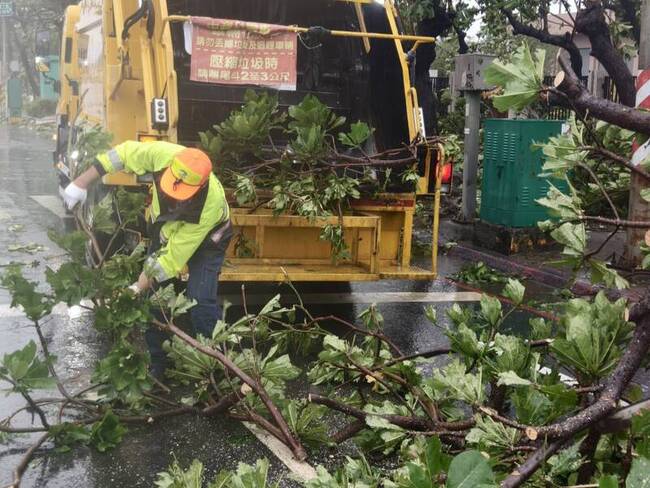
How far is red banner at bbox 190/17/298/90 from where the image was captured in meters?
6.52

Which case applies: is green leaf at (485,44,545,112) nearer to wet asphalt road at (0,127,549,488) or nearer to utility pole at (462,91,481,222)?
wet asphalt road at (0,127,549,488)

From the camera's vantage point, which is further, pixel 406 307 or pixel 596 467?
pixel 406 307

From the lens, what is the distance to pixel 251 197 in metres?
6.11

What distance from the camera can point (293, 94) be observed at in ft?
24.8

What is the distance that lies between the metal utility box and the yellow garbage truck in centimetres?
326

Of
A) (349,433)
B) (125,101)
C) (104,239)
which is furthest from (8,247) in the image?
(349,433)

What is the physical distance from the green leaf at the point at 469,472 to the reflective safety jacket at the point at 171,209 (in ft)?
9.98

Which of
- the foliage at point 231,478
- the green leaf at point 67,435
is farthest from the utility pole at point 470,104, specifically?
the foliage at point 231,478

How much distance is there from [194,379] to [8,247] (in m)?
5.42

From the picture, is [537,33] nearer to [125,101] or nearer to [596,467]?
[125,101]

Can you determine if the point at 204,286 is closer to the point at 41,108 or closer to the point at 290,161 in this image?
the point at 290,161

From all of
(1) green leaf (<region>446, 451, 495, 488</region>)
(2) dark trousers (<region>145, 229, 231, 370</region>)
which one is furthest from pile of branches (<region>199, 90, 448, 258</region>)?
(1) green leaf (<region>446, 451, 495, 488</region>)

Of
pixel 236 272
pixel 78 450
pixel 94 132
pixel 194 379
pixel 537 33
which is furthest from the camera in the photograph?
pixel 537 33

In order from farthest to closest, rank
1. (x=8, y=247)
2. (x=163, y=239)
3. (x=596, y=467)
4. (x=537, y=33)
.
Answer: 1. (x=537, y=33)
2. (x=8, y=247)
3. (x=163, y=239)
4. (x=596, y=467)
